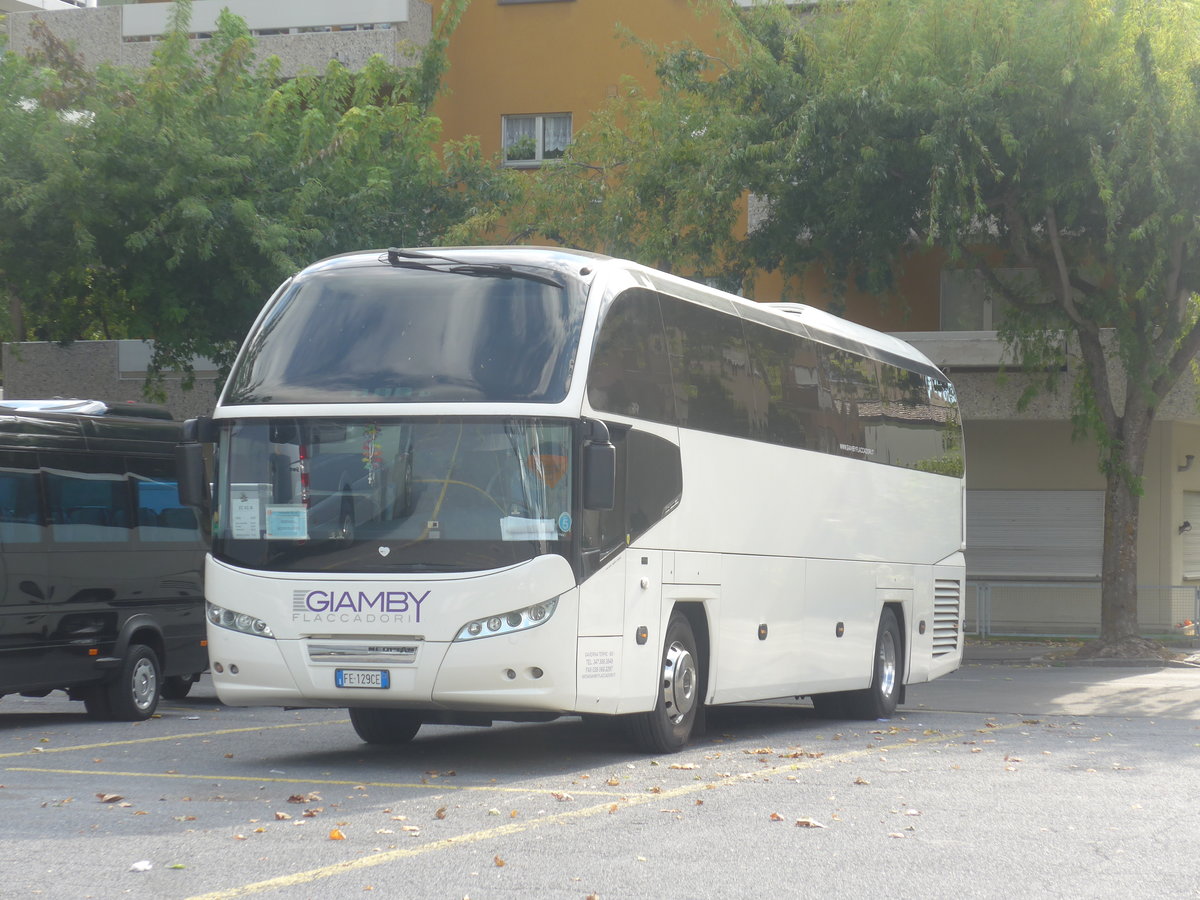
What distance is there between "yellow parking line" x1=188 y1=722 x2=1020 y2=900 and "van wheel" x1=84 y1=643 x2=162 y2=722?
6739 millimetres

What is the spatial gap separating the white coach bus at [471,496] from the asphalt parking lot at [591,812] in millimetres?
627

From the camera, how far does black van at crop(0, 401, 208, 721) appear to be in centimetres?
1424

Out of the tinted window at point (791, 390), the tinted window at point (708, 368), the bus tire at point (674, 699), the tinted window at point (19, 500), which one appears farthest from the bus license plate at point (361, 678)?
the tinted window at point (19, 500)

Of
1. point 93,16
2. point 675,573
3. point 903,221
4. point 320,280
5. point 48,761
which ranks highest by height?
point 93,16

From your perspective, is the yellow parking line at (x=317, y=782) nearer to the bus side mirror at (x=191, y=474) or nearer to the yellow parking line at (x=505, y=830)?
the yellow parking line at (x=505, y=830)

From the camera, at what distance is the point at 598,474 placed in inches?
419

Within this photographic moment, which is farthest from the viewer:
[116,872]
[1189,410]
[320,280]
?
[1189,410]

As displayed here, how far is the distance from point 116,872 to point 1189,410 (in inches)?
907

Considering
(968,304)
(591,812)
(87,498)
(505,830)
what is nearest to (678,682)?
(591,812)

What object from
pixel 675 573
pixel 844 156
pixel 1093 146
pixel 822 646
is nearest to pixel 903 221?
pixel 844 156

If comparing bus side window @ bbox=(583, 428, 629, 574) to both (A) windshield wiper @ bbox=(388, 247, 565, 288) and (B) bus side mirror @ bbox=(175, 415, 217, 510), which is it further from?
(B) bus side mirror @ bbox=(175, 415, 217, 510)

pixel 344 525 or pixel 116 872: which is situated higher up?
pixel 344 525

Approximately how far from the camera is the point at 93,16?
112 ft

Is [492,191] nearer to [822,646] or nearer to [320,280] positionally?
[822,646]
